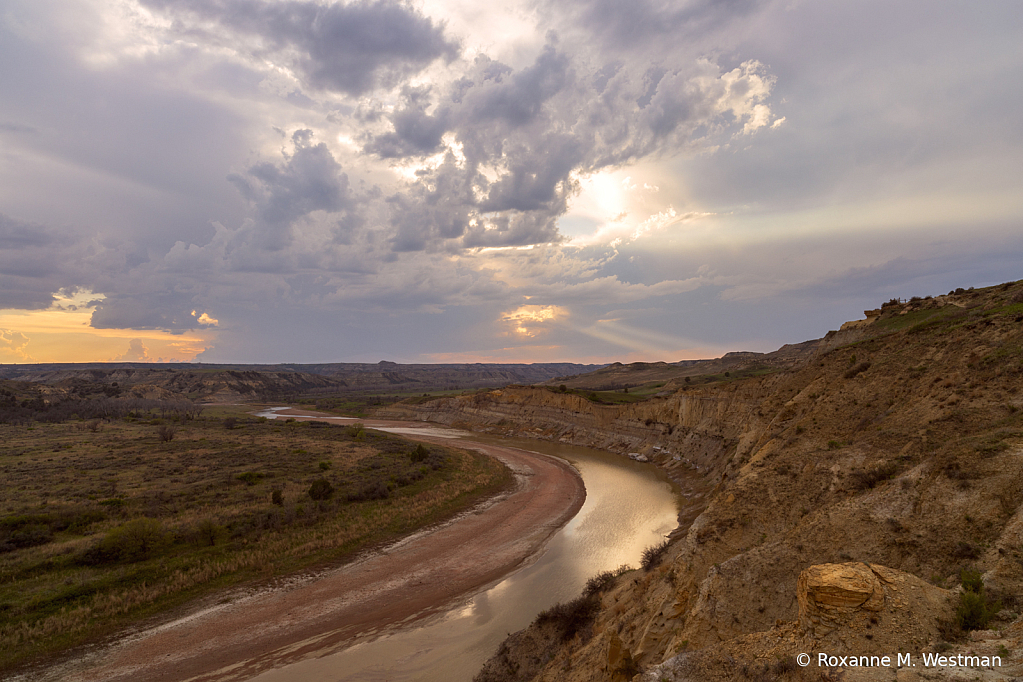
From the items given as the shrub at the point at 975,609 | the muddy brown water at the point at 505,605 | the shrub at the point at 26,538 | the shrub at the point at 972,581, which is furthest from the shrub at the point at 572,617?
the shrub at the point at 26,538

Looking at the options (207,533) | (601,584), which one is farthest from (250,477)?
(601,584)

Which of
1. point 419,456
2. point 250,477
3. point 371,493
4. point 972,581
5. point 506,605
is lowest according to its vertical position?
point 506,605

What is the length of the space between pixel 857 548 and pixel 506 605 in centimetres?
1501

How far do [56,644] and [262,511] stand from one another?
12.0 meters

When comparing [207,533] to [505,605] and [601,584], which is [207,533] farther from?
[601,584]

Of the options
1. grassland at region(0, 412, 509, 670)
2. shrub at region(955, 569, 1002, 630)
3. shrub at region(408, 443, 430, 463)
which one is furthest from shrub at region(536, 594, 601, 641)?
shrub at region(408, 443, 430, 463)

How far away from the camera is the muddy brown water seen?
15.7 metres

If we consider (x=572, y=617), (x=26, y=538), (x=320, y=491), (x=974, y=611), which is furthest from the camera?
(x=320, y=491)

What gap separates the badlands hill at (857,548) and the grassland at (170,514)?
15.8m

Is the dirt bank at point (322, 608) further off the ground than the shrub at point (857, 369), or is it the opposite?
the shrub at point (857, 369)

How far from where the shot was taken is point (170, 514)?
2683cm

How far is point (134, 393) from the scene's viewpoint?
11512cm

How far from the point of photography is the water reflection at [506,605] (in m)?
15.7

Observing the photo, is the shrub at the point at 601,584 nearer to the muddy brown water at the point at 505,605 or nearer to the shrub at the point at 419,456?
the muddy brown water at the point at 505,605
